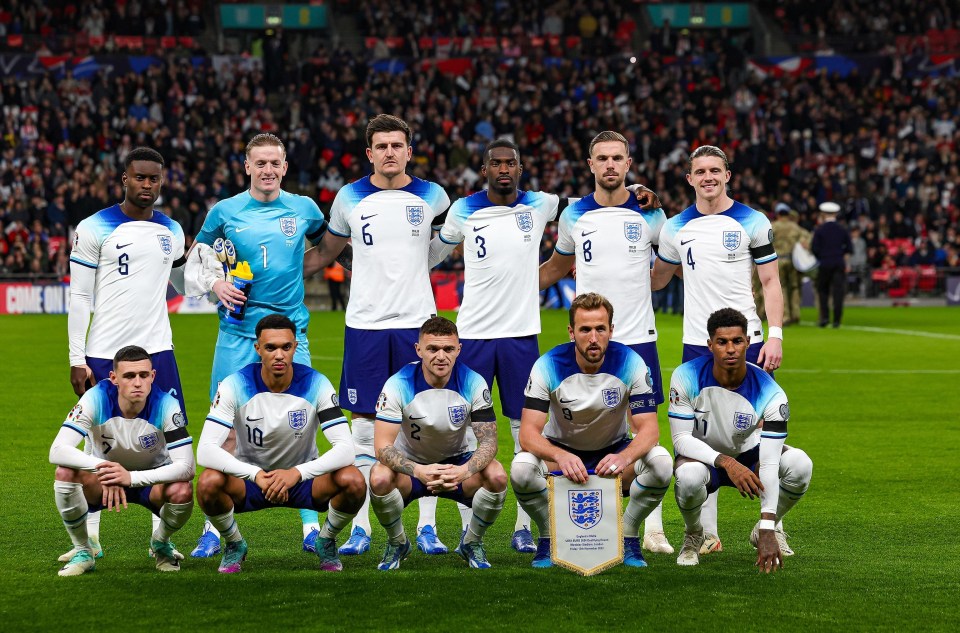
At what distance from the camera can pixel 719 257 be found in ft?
24.0

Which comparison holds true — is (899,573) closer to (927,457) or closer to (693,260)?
(693,260)

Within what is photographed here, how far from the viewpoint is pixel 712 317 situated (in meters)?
6.81

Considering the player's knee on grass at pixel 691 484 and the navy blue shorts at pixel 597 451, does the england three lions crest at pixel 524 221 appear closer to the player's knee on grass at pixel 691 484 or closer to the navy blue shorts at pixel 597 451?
the navy blue shorts at pixel 597 451

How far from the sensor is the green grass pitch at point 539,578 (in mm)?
5648

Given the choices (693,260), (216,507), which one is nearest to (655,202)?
(693,260)

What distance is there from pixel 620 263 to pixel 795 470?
1.57 meters

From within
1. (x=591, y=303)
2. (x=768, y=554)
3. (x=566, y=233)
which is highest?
(x=566, y=233)

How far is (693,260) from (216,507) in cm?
301

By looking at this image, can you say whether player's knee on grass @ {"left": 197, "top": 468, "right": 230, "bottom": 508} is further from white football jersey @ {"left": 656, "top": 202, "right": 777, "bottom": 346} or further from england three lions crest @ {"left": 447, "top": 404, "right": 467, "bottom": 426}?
white football jersey @ {"left": 656, "top": 202, "right": 777, "bottom": 346}

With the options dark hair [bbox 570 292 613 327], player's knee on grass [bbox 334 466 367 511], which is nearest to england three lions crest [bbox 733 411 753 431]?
dark hair [bbox 570 292 613 327]

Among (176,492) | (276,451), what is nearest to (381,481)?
(276,451)

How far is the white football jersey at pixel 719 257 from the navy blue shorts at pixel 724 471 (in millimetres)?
698

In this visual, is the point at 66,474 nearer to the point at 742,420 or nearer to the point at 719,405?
the point at 719,405

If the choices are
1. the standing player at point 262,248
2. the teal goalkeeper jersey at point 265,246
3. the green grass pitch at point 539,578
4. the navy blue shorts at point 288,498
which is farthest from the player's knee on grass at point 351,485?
the teal goalkeeper jersey at point 265,246
